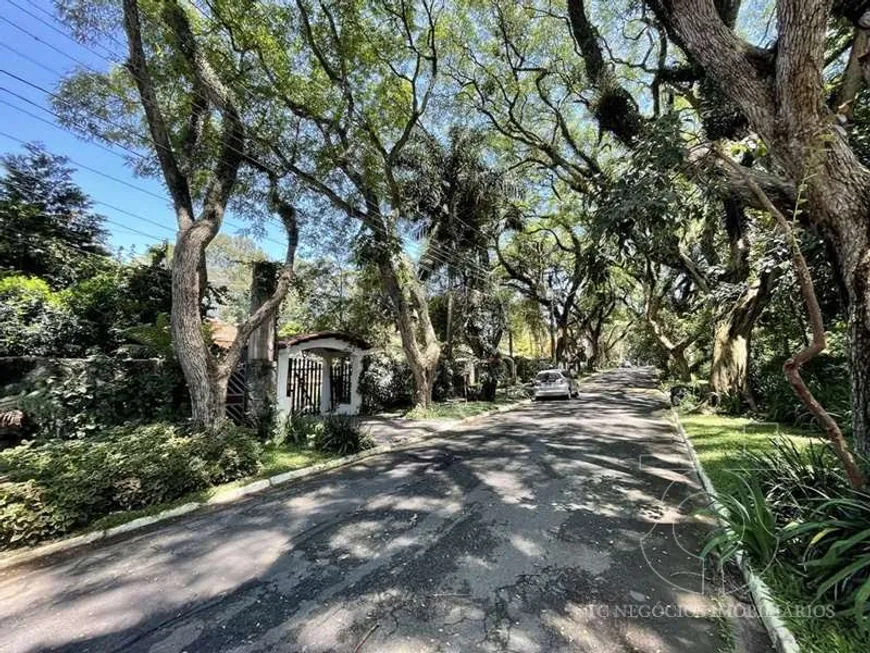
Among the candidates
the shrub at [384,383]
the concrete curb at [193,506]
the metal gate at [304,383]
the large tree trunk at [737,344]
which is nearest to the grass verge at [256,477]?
the concrete curb at [193,506]

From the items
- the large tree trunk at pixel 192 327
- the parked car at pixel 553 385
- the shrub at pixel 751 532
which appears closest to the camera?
the shrub at pixel 751 532

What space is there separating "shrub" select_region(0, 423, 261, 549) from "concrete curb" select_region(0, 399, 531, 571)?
0.20 metres

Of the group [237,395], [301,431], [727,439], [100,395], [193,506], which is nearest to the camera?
[193,506]

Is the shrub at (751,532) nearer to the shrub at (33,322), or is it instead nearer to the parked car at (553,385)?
the shrub at (33,322)

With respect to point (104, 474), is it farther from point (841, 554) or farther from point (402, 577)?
point (841, 554)

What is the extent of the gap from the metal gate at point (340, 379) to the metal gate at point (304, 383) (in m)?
0.64

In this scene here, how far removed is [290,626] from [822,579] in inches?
150

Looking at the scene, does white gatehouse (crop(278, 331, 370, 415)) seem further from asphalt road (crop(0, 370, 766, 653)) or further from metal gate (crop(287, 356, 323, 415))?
asphalt road (crop(0, 370, 766, 653))

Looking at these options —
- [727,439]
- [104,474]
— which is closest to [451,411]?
[727,439]

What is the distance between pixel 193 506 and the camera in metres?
5.27

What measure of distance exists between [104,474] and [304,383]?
8433mm

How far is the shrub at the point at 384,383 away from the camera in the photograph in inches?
574

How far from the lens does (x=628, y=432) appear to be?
9711mm

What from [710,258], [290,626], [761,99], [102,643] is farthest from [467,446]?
[710,258]
